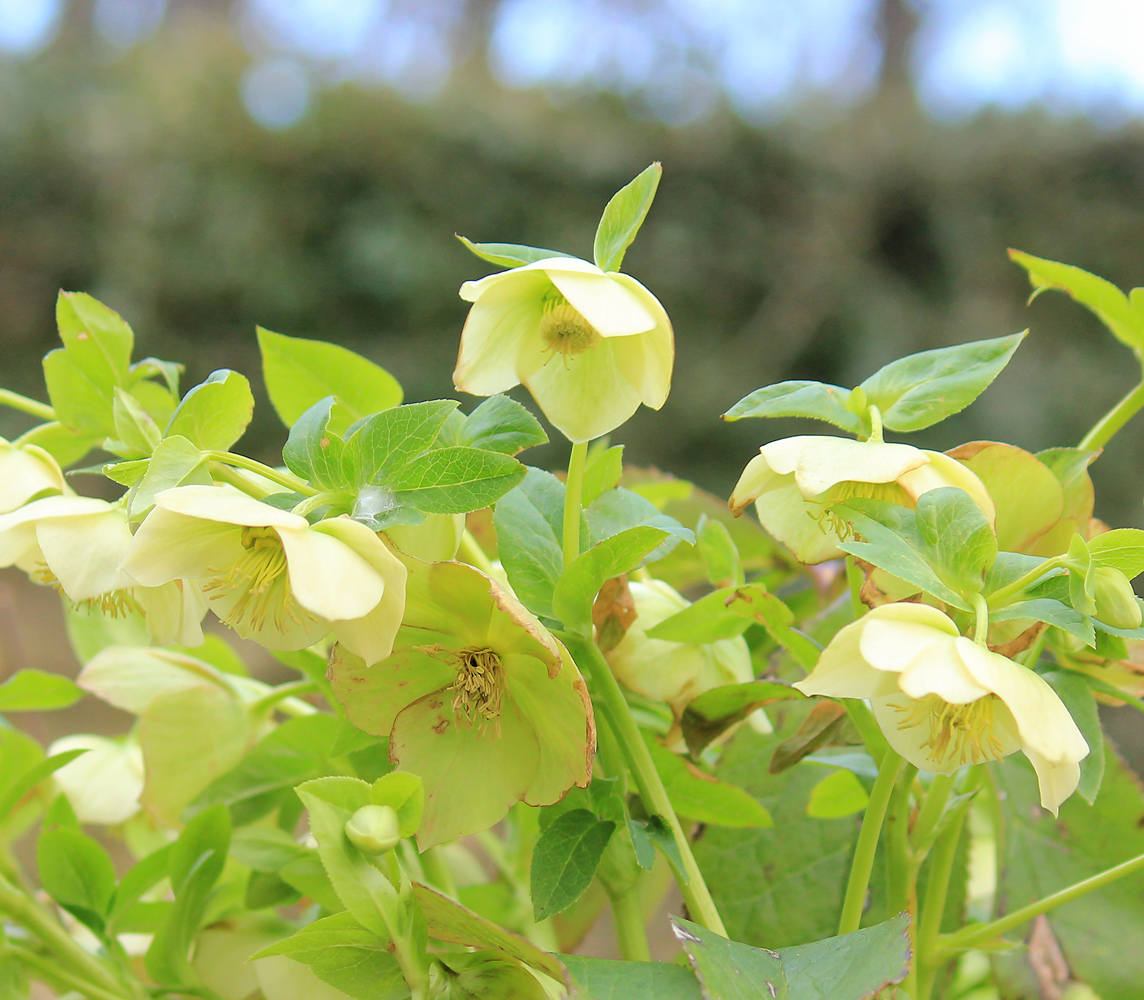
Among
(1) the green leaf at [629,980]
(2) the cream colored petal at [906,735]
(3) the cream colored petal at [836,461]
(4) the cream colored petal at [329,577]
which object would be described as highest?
(3) the cream colored petal at [836,461]

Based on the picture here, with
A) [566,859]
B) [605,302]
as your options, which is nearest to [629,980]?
[566,859]

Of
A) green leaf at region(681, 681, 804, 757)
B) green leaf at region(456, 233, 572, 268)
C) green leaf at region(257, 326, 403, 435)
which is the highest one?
green leaf at region(456, 233, 572, 268)

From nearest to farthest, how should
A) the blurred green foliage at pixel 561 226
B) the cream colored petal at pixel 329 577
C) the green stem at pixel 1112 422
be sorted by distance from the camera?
the cream colored petal at pixel 329 577 → the green stem at pixel 1112 422 → the blurred green foliage at pixel 561 226

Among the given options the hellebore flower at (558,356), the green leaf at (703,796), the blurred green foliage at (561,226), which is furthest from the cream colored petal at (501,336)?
the blurred green foliage at (561,226)

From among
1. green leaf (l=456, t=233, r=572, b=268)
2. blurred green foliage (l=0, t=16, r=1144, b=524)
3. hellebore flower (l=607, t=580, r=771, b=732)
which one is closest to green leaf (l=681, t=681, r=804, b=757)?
hellebore flower (l=607, t=580, r=771, b=732)

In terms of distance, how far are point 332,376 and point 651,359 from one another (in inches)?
3.7

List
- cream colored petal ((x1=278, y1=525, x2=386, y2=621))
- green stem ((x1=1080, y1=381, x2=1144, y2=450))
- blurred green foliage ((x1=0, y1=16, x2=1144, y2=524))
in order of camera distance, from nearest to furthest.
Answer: cream colored petal ((x1=278, y1=525, x2=386, y2=621)) → green stem ((x1=1080, y1=381, x2=1144, y2=450)) → blurred green foliage ((x1=0, y1=16, x2=1144, y2=524))

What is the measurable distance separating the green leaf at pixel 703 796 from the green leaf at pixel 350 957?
0.27 ft

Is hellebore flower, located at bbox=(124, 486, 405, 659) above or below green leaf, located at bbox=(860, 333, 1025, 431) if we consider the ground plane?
below

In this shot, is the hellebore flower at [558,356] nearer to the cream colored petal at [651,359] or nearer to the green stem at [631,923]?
the cream colored petal at [651,359]

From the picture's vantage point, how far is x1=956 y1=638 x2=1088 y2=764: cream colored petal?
0.16 meters

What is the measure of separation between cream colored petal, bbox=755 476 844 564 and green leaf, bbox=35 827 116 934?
0.66ft

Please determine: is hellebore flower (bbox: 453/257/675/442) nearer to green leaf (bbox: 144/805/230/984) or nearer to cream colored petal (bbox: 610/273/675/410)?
cream colored petal (bbox: 610/273/675/410)

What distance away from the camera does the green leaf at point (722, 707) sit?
225mm
